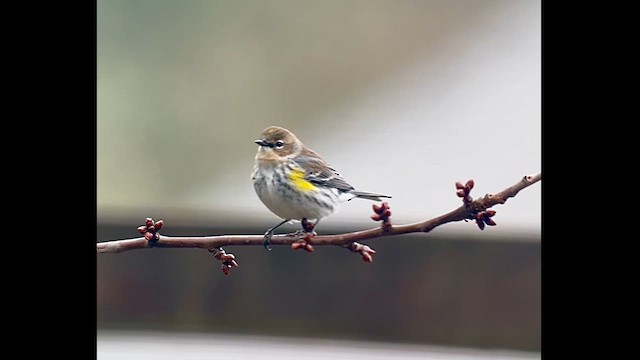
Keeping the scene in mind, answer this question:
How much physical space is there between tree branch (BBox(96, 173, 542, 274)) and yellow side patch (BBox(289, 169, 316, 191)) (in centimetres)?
21

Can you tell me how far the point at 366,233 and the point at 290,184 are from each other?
1.07 feet

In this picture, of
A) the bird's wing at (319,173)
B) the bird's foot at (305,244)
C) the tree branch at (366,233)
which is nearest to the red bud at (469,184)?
the tree branch at (366,233)

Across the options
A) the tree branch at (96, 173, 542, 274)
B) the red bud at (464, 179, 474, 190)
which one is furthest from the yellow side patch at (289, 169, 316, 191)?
the red bud at (464, 179, 474, 190)

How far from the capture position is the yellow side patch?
1130mm

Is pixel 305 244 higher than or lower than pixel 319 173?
lower

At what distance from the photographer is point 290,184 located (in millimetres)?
1136

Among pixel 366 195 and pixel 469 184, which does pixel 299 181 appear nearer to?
pixel 366 195

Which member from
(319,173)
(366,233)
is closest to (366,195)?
(319,173)

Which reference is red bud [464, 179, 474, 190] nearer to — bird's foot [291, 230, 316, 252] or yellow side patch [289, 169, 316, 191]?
bird's foot [291, 230, 316, 252]

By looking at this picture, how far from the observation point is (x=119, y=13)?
1918 mm
